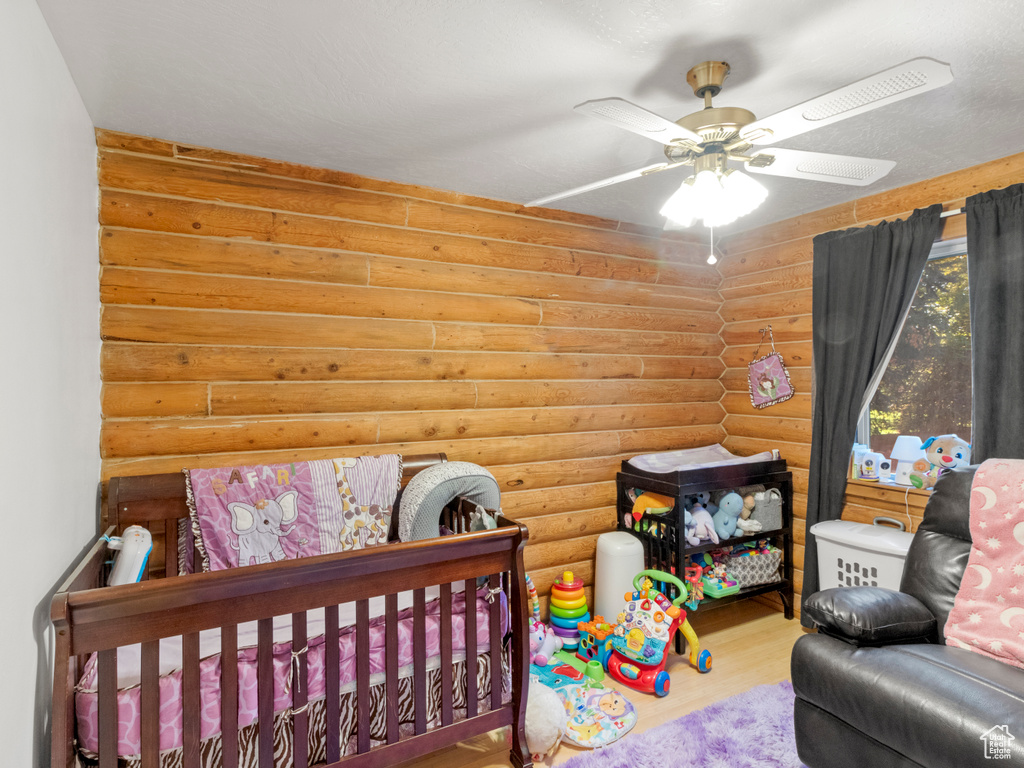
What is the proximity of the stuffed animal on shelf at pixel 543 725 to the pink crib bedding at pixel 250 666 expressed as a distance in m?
0.30

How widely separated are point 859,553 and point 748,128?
220 cm

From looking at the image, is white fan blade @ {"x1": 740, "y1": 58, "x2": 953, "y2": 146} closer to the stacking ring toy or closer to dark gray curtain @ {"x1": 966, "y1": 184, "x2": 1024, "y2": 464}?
dark gray curtain @ {"x1": 966, "y1": 184, "x2": 1024, "y2": 464}

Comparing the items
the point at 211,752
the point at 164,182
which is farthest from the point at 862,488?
the point at 164,182

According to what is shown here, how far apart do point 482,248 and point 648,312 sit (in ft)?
3.90

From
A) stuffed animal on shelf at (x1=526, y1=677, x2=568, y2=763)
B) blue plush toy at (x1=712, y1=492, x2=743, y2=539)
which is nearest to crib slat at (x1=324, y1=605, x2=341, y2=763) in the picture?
stuffed animal on shelf at (x1=526, y1=677, x2=568, y2=763)

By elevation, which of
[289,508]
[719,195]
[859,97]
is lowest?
[289,508]

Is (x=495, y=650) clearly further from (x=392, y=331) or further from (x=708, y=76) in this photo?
(x=708, y=76)

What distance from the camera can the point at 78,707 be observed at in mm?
1486

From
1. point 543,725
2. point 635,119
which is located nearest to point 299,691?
point 543,725

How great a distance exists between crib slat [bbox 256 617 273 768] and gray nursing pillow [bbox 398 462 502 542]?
0.65 meters

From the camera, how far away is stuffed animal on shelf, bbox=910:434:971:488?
8.66 feet

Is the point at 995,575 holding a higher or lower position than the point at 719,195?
lower

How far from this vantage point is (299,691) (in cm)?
168

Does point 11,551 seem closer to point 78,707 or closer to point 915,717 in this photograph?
point 78,707
